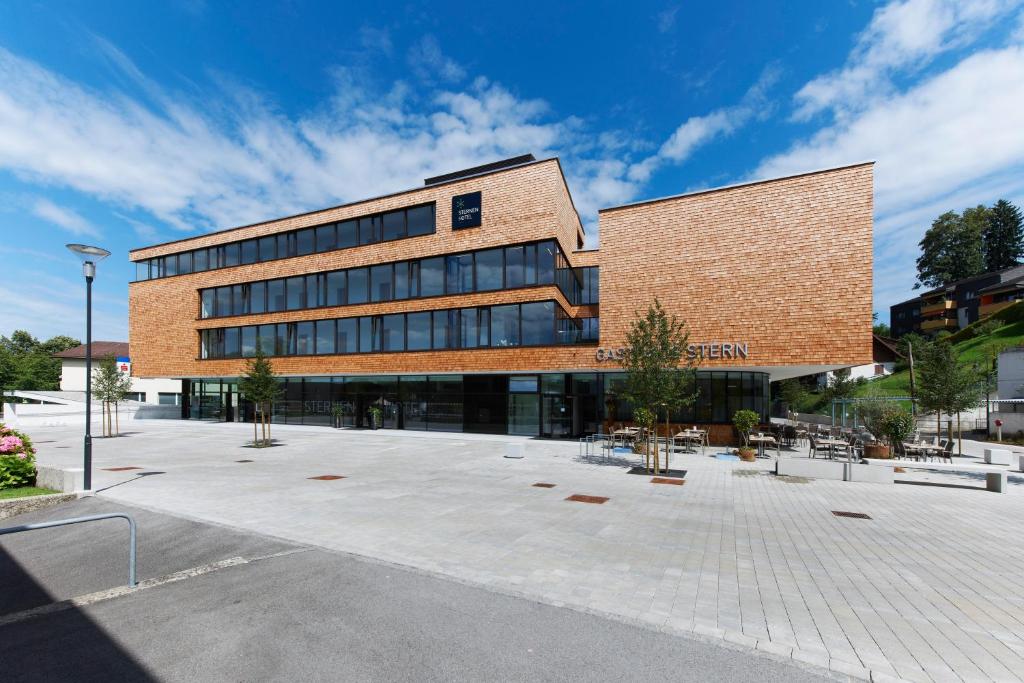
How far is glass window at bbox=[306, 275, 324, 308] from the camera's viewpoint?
33.7 m

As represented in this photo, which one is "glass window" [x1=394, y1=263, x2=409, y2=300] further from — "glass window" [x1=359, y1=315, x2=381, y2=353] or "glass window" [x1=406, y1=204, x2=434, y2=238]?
"glass window" [x1=359, y1=315, x2=381, y2=353]

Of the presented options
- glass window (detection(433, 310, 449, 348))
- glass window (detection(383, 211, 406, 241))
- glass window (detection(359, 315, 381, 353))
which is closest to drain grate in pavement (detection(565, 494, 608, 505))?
glass window (detection(433, 310, 449, 348))

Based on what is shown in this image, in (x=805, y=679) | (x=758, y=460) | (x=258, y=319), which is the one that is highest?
(x=258, y=319)

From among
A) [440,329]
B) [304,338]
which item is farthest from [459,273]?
[304,338]

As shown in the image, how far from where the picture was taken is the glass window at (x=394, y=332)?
30375mm

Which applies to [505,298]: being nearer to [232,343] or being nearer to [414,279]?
[414,279]

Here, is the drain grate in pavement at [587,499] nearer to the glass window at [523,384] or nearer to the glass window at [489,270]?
the glass window at [523,384]

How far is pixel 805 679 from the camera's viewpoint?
13.3 feet

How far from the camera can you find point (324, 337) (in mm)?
33281

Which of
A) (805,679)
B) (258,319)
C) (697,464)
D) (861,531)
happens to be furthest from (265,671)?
(258,319)

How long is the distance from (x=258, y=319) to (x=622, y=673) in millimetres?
37691

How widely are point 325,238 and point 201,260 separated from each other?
44.6 feet

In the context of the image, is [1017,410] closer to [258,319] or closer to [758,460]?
[758,460]

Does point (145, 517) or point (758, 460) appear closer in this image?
point (145, 517)
